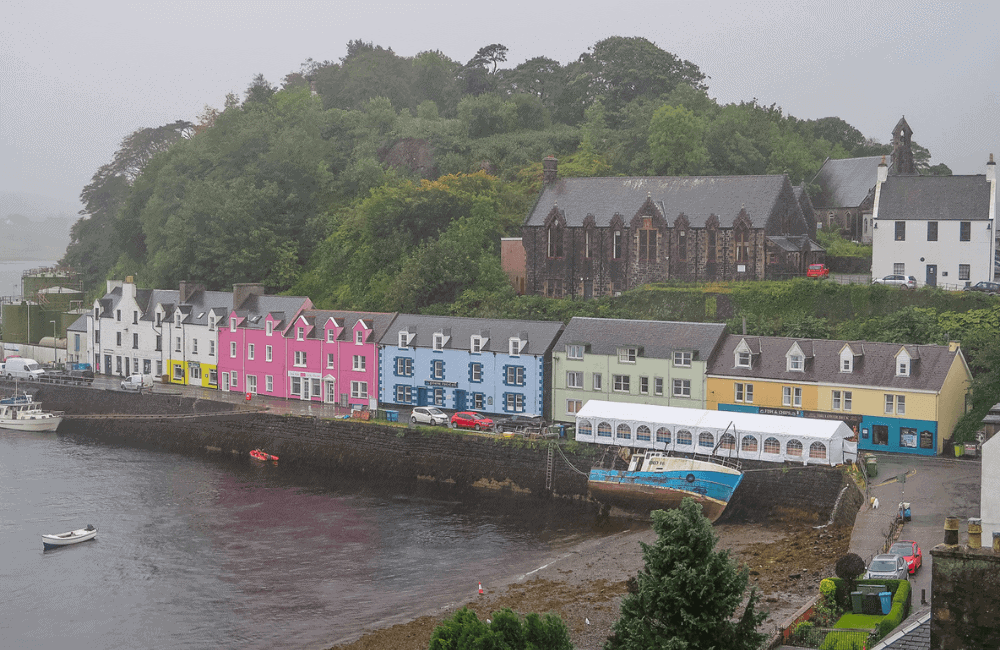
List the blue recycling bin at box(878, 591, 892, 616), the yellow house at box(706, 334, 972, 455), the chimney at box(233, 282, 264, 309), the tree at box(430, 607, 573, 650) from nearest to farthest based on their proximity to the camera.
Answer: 1. the tree at box(430, 607, 573, 650)
2. the blue recycling bin at box(878, 591, 892, 616)
3. the yellow house at box(706, 334, 972, 455)
4. the chimney at box(233, 282, 264, 309)

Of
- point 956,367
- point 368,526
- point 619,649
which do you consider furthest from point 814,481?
point 619,649

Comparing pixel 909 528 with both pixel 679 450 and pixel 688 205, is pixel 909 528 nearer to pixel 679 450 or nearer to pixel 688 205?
pixel 679 450

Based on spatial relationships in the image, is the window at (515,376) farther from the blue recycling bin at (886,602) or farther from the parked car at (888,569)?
the blue recycling bin at (886,602)

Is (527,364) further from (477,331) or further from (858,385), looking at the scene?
(858,385)

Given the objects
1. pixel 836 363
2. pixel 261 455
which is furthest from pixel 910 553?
pixel 261 455

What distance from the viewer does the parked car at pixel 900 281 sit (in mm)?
56000

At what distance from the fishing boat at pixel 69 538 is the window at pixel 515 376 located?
20.7 m

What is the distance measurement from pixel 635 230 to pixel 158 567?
3485 cm

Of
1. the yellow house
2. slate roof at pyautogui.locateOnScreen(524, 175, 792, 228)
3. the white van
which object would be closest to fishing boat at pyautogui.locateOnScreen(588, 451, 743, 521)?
the yellow house

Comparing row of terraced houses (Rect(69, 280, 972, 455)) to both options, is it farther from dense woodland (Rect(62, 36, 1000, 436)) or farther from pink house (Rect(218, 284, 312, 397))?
dense woodland (Rect(62, 36, 1000, 436))

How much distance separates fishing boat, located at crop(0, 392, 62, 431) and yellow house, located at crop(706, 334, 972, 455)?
133ft

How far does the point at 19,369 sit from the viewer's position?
74125mm

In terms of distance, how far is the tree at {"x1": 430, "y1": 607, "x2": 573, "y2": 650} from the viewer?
20.5m

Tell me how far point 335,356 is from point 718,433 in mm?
24184
